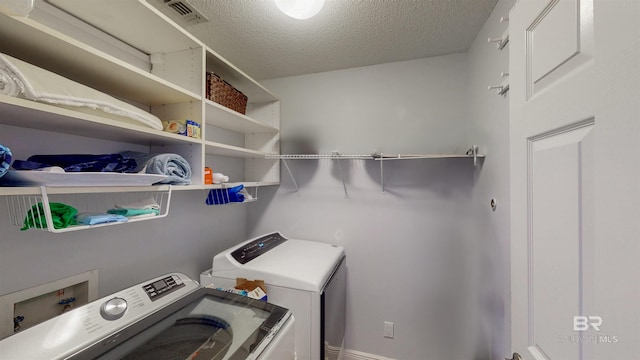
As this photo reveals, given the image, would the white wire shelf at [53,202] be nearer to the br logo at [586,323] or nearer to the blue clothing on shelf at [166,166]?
the blue clothing on shelf at [166,166]

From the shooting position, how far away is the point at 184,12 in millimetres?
1368

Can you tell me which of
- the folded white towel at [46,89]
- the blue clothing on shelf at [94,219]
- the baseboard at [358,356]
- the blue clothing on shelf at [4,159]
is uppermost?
the folded white towel at [46,89]

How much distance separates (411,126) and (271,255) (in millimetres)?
1480

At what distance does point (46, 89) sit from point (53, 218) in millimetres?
A: 404

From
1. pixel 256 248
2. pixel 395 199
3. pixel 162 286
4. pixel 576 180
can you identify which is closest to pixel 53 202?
pixel 162 286

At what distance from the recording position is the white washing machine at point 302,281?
1325 millimetres

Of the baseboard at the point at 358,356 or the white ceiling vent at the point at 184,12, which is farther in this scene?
the baseboard at the point at 358,356

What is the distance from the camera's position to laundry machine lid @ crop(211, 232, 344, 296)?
137 centimetres

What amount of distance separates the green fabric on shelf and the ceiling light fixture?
3.83 ft

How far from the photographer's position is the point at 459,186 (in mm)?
1807

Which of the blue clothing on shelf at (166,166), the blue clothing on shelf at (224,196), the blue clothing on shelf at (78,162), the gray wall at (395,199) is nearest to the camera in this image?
the blue clothing on shelf at (78,162)

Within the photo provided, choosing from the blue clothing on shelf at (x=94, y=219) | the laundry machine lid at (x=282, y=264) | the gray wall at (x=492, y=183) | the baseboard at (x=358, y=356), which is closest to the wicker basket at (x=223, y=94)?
the blue clothing on shelf at (x=94, y=219)

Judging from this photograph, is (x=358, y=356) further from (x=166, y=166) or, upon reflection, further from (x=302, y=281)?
(x=166, y=166)

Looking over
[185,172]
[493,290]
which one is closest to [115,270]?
[185,172]
